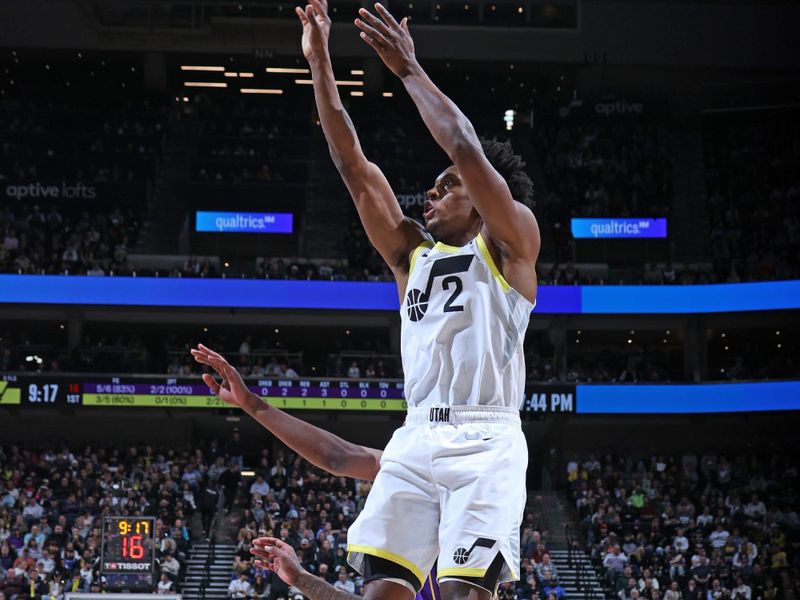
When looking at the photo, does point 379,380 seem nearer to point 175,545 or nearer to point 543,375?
point 543,375

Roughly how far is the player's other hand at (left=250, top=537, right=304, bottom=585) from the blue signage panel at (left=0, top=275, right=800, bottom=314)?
2878 centimetres

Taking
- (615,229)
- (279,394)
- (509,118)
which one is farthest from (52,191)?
(615,229)

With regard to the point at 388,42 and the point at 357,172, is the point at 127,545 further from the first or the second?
the point at 388,42

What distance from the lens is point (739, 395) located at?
33.7 metres

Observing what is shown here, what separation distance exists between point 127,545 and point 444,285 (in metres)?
17.2

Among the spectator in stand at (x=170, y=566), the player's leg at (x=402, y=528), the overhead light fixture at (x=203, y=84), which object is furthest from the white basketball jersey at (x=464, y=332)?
the overhead light fixture at (x=203, y=84)

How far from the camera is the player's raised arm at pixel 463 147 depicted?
15.4 ft

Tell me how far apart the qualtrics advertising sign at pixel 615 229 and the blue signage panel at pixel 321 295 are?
11.3ft

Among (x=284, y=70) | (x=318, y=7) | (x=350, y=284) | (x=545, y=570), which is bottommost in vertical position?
(x=545, y=570)

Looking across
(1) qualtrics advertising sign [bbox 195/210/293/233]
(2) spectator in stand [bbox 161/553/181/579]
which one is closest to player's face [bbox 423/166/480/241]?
(2) spectator in stand [bbox 161/553/181/579]

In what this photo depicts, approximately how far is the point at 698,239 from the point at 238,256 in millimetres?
16160

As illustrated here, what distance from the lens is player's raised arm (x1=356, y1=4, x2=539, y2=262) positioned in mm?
4691

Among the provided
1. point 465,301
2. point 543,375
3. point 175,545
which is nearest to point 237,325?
point 543,375

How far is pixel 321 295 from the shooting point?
3441cm
